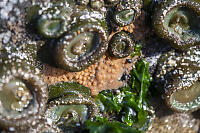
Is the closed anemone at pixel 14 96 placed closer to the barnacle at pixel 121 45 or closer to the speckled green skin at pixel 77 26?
the speckled green skin at pixel 77 26

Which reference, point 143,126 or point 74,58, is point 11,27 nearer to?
point 74,58

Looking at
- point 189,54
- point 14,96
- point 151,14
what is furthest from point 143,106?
point 14,96

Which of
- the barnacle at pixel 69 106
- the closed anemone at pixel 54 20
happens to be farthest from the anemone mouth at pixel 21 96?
the closed anemone at pixel 54 20

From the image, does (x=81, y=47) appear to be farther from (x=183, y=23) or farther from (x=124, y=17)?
(x=183, y=23)

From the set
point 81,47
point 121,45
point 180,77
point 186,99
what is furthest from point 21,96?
point 186,99

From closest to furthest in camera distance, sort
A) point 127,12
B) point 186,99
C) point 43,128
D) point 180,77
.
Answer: point 43,128 → point 127,12 → point 180,77 → point 186,99

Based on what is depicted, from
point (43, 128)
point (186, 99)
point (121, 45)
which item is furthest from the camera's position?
point (186, 99)

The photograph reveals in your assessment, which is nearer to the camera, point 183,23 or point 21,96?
point 21,96

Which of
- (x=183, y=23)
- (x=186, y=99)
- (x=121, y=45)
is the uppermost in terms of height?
(x=183, y=23)
